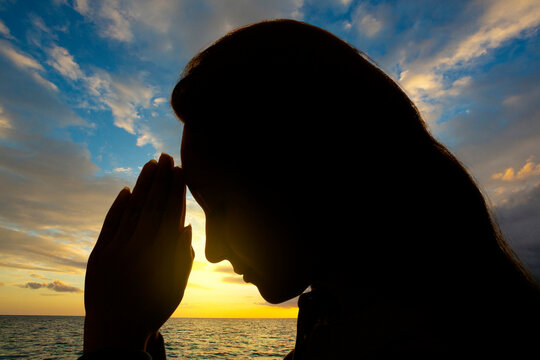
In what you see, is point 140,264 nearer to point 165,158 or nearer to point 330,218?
point 165,158

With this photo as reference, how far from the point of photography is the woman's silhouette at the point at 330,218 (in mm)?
946

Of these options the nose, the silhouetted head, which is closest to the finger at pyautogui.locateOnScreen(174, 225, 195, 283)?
the nose

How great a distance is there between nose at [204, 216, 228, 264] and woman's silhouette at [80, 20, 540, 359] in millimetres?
12

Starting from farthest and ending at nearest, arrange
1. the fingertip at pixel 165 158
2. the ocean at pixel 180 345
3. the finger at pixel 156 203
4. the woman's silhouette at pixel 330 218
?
1. the ocean at pixel 180 345
2. the fingertip at pixel 165 158
3. the finger at pixel 156 203
4. the woman's silhouette at pixel 330 218

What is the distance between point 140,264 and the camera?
153 centimetres

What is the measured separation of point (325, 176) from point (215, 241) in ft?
2.43

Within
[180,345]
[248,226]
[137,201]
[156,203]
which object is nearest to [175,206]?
[156,203]

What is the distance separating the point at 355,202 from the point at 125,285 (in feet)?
4.09

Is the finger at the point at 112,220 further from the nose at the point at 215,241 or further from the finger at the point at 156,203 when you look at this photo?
the nose at the point at 215,241

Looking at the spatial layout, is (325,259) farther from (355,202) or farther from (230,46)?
(230,46)


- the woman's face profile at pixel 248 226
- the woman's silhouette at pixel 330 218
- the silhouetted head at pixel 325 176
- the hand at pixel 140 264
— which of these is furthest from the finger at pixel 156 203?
the silhouetted head at pixel 325 176

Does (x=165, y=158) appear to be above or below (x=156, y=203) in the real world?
above

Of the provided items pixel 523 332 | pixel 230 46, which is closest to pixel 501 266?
pixel 523 332

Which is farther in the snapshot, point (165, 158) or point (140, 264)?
point (165, 158)
